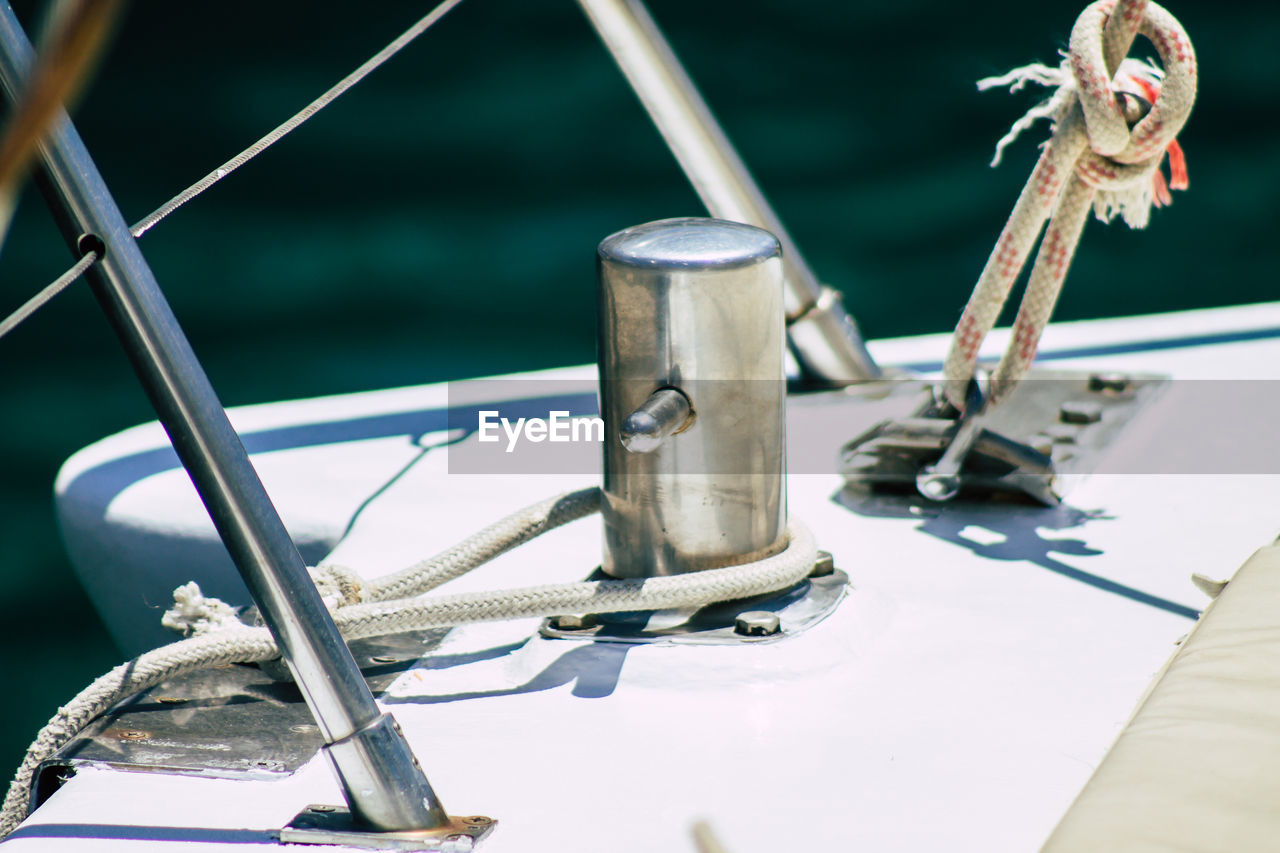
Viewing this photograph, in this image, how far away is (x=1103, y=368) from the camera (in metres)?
1.55

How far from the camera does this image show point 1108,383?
143cm

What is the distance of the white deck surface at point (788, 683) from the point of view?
75 centimetres

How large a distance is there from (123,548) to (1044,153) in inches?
37.6

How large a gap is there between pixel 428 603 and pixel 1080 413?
739 millimetres

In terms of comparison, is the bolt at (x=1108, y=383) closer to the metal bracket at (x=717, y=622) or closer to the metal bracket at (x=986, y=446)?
the metal bracket at (x=986, y=446)

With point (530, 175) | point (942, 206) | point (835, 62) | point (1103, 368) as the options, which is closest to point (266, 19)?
point (530, 175)

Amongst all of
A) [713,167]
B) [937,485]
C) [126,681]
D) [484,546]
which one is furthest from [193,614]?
[713,167]

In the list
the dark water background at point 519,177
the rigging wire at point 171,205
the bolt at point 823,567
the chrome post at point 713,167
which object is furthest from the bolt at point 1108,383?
the dark water background at point 519,177

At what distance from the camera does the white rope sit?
0.84 metres

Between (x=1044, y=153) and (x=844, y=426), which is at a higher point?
(x=1044, y=153)

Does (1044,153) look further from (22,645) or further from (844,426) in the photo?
(22,645)

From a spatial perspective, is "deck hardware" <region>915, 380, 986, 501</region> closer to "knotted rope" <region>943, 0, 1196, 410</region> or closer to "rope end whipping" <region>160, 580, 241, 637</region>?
"knotted rope" <region>943, 0, 1196, 410</region>

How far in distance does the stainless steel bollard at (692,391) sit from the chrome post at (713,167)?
1.48 feet

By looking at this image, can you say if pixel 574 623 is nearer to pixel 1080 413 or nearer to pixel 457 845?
pixel 457 845
